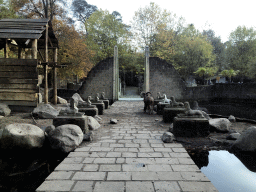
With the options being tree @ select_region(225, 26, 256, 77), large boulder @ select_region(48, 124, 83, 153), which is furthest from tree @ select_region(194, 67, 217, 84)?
large boulder @ select_region(48, 124, 83, 153)

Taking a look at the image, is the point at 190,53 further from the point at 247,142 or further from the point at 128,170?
the point at 128,170

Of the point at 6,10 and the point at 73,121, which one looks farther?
the point at 6,10

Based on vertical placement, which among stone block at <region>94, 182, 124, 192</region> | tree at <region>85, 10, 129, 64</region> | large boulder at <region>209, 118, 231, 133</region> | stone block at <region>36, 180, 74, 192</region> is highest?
tree at <region>85, 10, 129, 64</region>

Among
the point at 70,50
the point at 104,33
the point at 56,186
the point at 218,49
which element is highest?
the point at 218,49

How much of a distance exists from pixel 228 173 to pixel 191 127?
5.81 ft

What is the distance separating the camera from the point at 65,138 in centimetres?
468

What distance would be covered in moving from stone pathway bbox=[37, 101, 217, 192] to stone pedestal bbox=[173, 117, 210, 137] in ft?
2.43

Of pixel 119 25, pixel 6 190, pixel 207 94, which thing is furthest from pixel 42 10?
pixel 6 190

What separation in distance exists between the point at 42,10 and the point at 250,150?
23.4 meters

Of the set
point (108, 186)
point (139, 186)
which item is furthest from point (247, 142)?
point (108, 186)

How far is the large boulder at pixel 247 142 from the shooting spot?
181 inches

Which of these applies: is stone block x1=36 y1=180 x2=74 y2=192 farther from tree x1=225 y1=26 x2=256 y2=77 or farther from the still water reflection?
tree x1=225 y1=26 x2=256 y2=77

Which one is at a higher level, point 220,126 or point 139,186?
point 220,126

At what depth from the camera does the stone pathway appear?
2826mm
